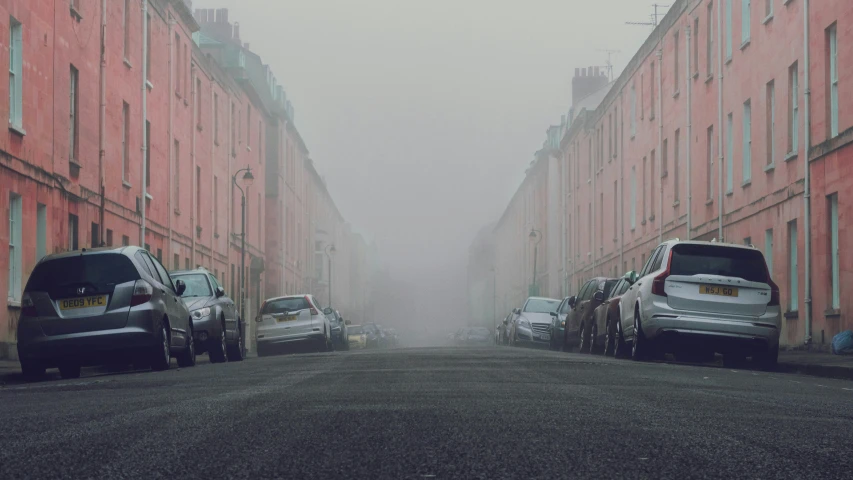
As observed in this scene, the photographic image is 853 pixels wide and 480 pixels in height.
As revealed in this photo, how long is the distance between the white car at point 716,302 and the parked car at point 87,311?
746cm

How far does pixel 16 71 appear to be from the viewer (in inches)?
910

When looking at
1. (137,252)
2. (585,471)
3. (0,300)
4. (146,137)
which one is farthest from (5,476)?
(146,137)

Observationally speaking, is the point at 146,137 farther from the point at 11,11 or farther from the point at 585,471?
the point at 585,471

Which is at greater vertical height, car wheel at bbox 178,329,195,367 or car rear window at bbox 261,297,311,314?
car rear window at bbox 261,297,311,314

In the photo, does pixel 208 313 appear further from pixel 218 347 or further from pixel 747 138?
pixel 747 138

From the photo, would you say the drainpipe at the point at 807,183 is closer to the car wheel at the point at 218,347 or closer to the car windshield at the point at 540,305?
the car windshield at the point at 540,305

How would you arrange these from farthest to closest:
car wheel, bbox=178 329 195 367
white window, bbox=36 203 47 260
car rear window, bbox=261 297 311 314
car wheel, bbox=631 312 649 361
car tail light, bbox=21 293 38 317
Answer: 1. car rear window, bbox=261 297 311 314
2. white window, bbox=36 203 47 260
3. car wheel, bbox=631 312 649 361
4. car wheel, bbox=178 329 195 367
5. car tail light, bbox=21 293 38 317

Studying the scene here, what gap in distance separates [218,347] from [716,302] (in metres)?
9.12

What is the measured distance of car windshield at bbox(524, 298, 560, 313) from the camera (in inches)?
1416

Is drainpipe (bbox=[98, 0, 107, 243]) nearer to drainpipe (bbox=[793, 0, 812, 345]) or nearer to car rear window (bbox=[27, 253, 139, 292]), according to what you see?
car rear window (bbox=[27, 253, 139, 292])

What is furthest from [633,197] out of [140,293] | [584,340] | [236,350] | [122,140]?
[140,293]

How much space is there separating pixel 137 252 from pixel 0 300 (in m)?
6.54

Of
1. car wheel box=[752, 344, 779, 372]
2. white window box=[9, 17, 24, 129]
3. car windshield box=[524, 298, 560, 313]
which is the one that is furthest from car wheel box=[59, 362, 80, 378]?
car windshield box=[524, 298, 560, 313]

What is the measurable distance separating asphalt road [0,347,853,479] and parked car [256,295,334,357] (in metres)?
18.5
